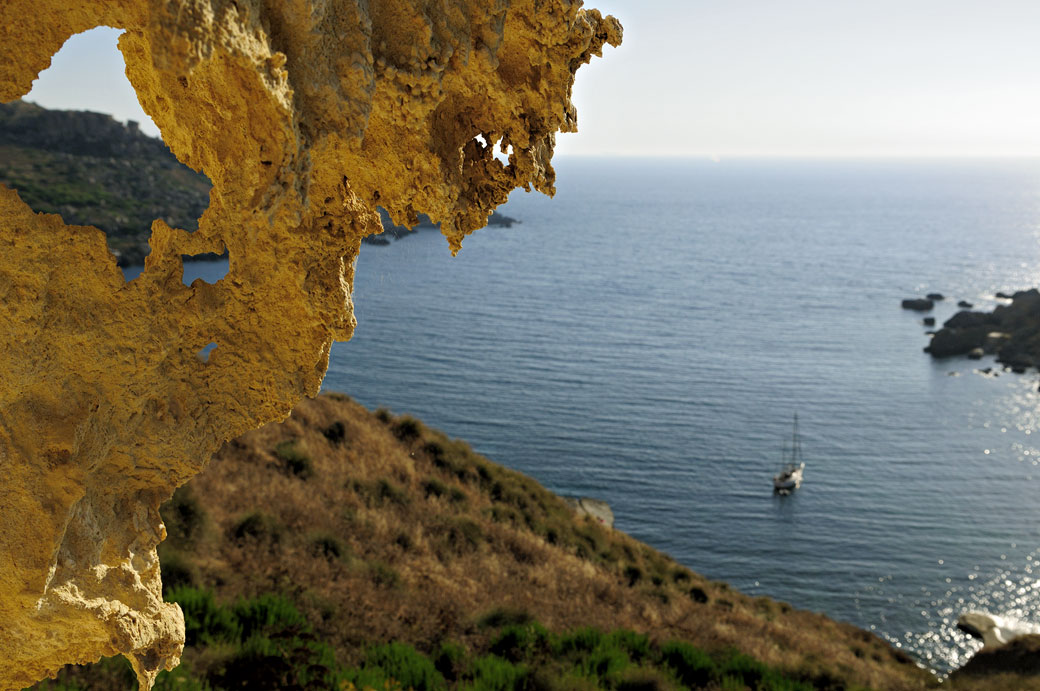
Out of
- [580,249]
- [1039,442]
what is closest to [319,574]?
[1039,442]

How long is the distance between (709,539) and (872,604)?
9.53 metres

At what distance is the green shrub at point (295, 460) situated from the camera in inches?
847

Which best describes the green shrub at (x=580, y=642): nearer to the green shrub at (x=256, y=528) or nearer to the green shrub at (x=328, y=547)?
the green shrub at (x=328, y=547)

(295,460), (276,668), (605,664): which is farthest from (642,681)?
(295,460)

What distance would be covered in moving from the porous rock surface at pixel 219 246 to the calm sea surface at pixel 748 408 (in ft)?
130

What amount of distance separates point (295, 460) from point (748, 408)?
172 ft

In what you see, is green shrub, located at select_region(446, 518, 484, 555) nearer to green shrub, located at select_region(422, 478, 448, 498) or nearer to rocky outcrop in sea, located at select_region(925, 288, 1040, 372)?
green shrub, located at select_region(422, 478, 448, 498)

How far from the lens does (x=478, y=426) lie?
62.4 m

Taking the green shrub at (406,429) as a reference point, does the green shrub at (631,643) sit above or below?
below

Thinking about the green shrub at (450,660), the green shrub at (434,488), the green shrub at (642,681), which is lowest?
the green shrub at (434,488)

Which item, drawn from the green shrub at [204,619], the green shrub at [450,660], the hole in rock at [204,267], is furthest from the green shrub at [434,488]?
the hole in rock at [204,267]

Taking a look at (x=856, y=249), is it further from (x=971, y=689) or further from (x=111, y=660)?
(x=111, y=660)

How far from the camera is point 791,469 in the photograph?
183ft

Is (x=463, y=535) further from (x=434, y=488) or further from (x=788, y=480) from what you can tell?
(x=788, y=480)
